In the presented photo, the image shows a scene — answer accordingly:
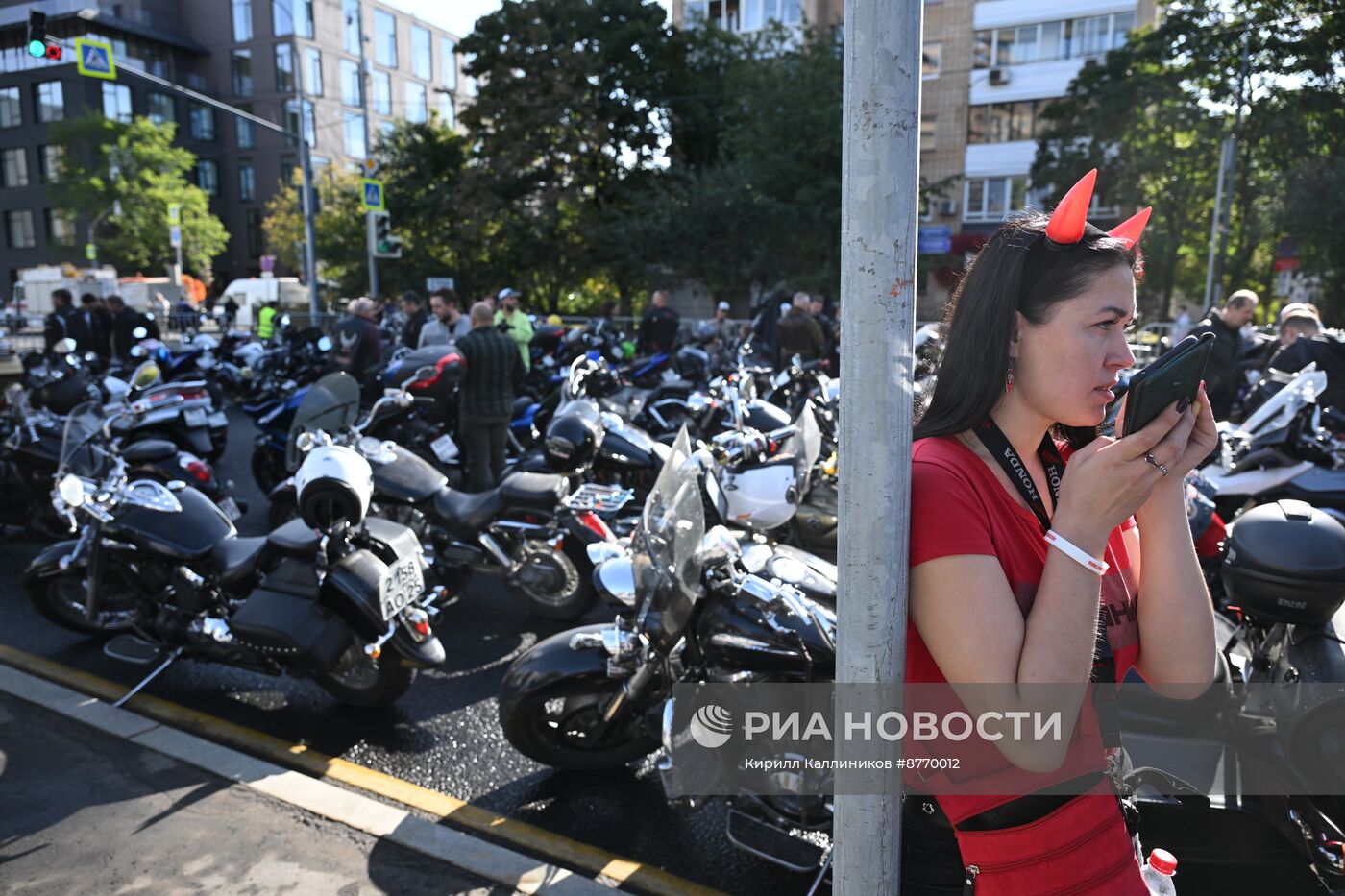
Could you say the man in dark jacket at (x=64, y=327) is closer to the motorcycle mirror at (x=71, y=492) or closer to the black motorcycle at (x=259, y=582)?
the black motorcycle at (x=259, y=582)

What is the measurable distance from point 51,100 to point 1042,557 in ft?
215

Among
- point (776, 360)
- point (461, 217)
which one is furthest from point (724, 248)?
point (776, 360)

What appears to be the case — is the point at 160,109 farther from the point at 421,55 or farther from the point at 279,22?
the point at 421,55

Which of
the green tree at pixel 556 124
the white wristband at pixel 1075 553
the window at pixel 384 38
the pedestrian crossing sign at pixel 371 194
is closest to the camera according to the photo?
the white wristband at pixel 1075 553

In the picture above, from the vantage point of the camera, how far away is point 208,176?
59875 mm

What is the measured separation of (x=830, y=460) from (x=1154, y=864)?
363 cm

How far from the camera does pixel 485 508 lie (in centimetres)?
565

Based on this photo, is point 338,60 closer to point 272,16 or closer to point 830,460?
point 272,16

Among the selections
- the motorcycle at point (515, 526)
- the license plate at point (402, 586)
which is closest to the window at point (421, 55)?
the motorcycle at point (515, 526)

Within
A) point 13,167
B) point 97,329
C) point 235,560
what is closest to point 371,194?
point 97,329

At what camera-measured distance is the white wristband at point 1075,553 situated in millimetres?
1353

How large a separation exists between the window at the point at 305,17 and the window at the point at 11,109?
16256 mm

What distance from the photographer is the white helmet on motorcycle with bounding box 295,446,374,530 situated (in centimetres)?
427

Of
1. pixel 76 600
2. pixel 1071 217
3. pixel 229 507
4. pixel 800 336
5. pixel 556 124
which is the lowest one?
pixel 76 600
